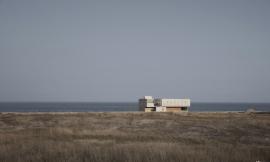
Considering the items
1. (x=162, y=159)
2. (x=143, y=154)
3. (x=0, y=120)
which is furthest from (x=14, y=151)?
(x=0, y=120)

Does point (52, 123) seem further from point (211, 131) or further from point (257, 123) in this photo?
point (257, 123)

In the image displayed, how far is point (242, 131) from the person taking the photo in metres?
37.5

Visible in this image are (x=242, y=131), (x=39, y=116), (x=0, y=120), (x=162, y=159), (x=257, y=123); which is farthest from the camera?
(x=39, y=116)

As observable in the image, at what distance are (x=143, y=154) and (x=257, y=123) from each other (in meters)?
32.7

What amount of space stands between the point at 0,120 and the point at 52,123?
8.20 m

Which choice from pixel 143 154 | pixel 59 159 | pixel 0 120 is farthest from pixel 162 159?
pixel 0 120

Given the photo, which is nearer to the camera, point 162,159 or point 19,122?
point 162,159

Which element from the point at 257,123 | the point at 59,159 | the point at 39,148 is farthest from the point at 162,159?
the point at 257,123

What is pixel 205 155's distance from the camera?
1592cm

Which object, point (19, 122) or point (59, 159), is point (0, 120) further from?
point (59, 159)

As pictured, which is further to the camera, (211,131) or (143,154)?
(211,131)

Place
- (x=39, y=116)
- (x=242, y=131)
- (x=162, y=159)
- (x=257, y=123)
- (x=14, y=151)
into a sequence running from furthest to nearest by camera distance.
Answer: (x=39, y=116) < (x=257, y=123) < (x=242, y=131) < (x=14, y=151) < (x=162, y=159)

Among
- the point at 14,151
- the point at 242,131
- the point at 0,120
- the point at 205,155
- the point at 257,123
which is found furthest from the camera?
the point at 0,120

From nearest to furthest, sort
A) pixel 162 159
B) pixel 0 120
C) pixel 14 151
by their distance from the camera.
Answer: pixel 162 159
pixel 14 151
pixel 0 120
